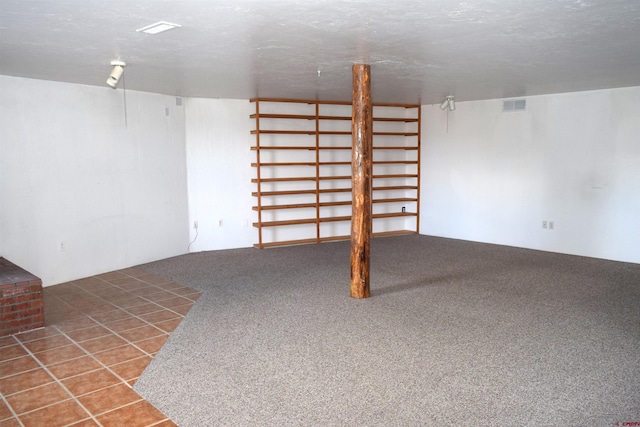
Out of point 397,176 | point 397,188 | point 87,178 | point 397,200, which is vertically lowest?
point 397,200

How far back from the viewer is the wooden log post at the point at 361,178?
4738 mm

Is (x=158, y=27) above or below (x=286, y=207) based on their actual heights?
above

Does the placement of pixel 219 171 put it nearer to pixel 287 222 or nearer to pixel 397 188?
pixel 287 222

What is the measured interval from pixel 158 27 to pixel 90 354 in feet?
7.99

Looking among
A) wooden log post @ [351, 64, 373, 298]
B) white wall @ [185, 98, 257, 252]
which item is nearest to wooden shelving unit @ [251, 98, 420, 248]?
white wall @ [185, 98, 257, 252]

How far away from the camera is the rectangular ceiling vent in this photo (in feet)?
24.3

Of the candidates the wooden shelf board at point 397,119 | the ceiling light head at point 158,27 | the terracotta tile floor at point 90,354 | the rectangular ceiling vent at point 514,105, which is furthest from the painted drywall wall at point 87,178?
the rectangular ceiling vent at point 514,105

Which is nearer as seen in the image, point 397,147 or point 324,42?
point 324,42

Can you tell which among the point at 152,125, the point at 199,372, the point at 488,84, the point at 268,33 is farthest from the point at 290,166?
the point at 199,372

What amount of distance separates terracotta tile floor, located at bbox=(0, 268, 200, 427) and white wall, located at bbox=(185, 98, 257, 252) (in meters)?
2.02

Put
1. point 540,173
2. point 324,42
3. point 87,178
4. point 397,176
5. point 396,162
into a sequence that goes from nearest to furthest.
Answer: point 324,42
point 87,178
point 540,173
point 396,162
point 397,176

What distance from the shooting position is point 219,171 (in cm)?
749

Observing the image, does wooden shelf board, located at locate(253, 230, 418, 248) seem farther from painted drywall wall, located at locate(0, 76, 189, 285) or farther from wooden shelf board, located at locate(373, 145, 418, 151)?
wooden shelf board, located at locate(373, 145, 418, 151)

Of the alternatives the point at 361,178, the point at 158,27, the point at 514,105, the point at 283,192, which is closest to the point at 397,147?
the point at 514,105
